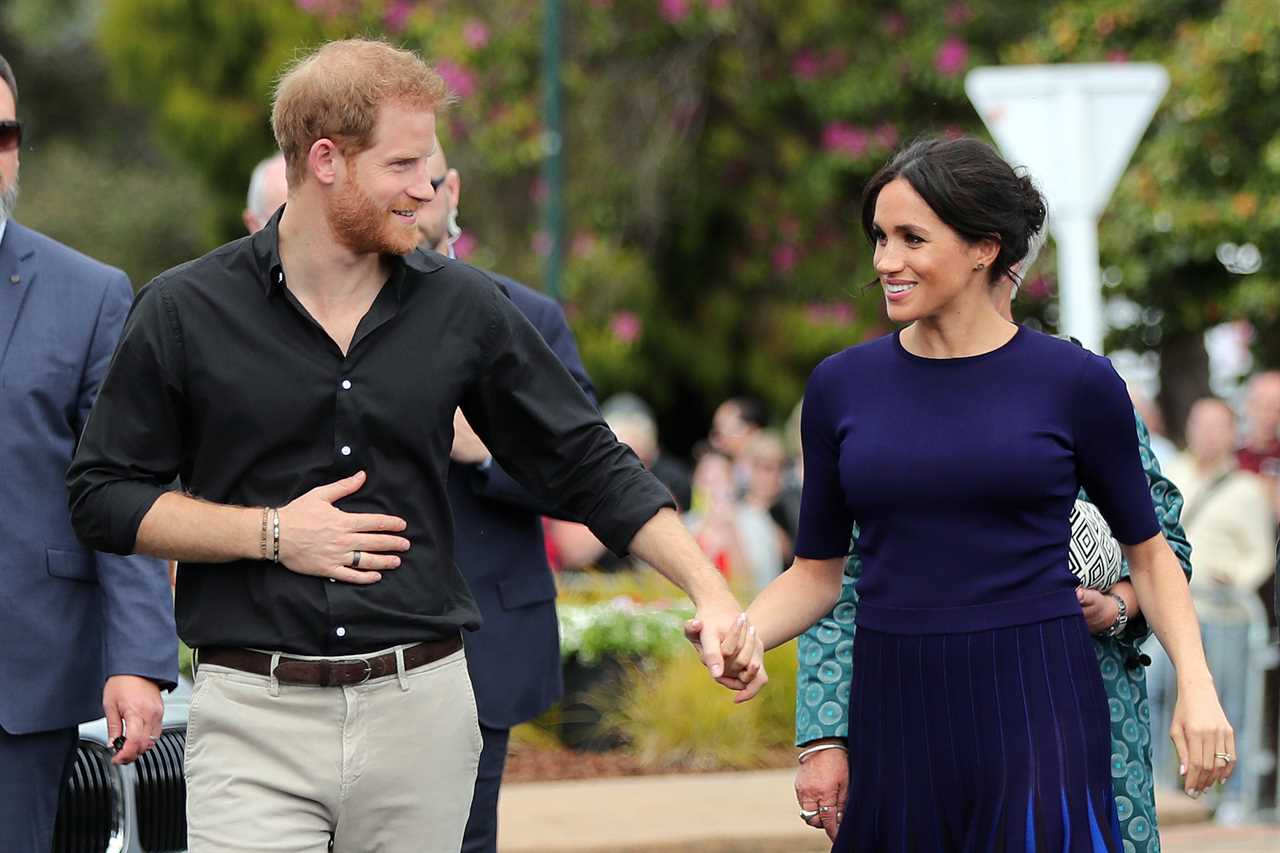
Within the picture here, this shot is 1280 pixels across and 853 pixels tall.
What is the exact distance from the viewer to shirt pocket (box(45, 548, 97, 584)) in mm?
4078

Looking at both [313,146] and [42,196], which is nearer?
[313,146]

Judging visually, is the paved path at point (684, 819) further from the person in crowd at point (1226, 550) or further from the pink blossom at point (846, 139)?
the pink blossom at point (846, 139)

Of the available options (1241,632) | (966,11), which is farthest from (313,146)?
(966,11)

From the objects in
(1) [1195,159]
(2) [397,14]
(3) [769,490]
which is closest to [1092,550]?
(3) [769,490]

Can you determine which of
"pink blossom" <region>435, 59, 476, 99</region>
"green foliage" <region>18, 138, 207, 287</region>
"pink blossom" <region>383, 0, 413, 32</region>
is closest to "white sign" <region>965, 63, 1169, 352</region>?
"pink blossom" <region>435, 59, 476, 99</region>

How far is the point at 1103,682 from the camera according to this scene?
4.00 metres

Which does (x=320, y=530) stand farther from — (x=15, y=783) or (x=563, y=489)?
(x=15, y=783)

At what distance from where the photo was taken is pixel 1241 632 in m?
9.79

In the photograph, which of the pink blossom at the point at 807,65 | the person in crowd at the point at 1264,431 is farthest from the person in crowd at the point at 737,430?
the pink blossom at the point at 807,65

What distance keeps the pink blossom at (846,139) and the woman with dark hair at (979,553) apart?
47.8 ft

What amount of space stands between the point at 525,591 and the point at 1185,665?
1.59 meters

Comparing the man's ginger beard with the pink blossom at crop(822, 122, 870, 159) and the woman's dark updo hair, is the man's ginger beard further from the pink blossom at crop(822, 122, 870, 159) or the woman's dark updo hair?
the pink blossom at crop(822, 122, 870, 159)

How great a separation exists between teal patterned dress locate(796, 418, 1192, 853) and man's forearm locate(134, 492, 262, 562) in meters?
1.20

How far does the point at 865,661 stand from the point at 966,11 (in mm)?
15366
